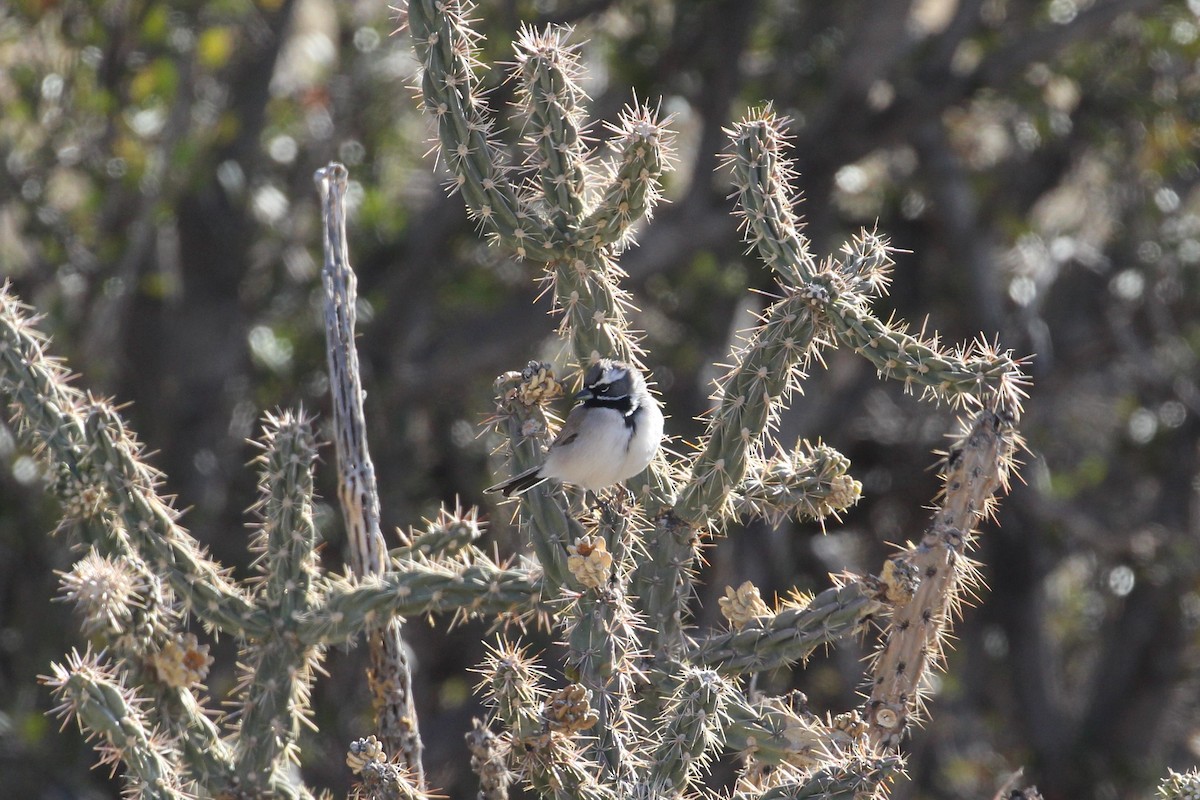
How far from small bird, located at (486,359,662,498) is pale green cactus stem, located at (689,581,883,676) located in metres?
0.59

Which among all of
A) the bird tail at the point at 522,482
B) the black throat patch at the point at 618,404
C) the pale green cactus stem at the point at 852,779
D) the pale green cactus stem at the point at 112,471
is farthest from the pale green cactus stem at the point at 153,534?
the pale green cactus stem at the point at 852,779

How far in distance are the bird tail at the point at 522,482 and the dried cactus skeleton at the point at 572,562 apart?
41mm

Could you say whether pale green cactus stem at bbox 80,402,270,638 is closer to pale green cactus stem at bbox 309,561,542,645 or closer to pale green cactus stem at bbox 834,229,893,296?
pale green cactus stem at bbox 309,561,542,645

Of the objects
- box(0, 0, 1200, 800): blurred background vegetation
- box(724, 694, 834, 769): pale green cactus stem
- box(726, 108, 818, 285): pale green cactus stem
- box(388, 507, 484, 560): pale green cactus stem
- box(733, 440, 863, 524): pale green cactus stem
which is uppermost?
box(726, 108, 818, 285): pale green cactus stem

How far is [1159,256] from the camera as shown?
353 inches

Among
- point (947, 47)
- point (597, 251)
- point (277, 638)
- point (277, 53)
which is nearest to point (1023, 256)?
point (947, 47)

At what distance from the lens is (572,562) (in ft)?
12.5

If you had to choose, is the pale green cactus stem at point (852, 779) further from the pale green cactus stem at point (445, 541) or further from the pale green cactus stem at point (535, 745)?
the pale green cactus stem at point (445, 541)

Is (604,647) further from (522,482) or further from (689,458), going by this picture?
(689,458)

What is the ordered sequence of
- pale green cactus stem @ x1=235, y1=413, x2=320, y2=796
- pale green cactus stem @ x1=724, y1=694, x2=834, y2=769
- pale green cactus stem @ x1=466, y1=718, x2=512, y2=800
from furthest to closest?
pale green cactus stem @ x1=235, y1=413, x2=320, y2=796 → pale green cactus stem @ x1=724, y1=694, x2=834, y2=769 → pale green cactus stem @ x1=466, y1=718, x2=512, y2=800

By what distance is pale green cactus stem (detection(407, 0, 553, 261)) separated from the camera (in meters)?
4.11

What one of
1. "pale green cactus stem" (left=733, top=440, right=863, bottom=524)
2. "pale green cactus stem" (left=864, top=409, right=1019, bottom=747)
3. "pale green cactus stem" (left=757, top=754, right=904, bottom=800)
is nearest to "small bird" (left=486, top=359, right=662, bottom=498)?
"pale green cactus stem" (left=733, top=440, right=863, bottom=524)

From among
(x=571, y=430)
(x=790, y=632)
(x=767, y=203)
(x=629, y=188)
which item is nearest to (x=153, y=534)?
(x=571, y=430)

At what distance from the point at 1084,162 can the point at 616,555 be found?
7.17 metres
